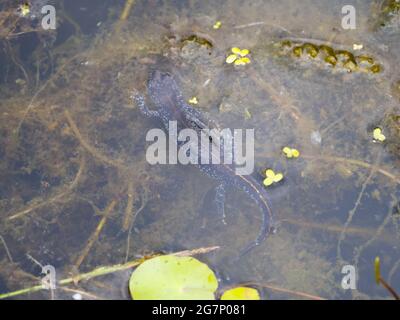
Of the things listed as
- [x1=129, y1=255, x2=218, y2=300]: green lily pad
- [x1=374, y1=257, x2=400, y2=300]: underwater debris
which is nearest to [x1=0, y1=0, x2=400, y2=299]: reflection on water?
[x1=374, y1=257, x2=400, y2=300]: underwater debris

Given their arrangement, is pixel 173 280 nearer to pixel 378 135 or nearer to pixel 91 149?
pixel 91 149

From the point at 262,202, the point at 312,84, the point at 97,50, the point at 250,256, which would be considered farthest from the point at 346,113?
the point at 97,50

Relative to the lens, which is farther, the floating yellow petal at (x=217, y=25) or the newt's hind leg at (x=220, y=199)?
the floating yellow petal at (x=217, y=25)

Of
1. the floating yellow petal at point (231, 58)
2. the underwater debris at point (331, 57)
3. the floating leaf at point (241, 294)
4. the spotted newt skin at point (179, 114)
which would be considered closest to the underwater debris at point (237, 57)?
the floating yellow petal at point (231, 58)

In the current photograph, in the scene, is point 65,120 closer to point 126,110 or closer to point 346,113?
point 126,110

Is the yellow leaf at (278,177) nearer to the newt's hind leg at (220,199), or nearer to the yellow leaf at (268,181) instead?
the yellow leaf at (268,181)

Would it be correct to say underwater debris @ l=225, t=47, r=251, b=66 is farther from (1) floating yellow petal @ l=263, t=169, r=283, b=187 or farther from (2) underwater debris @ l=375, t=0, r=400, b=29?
(2) underwater debris @ l=375, t=0, r=400, b=29
